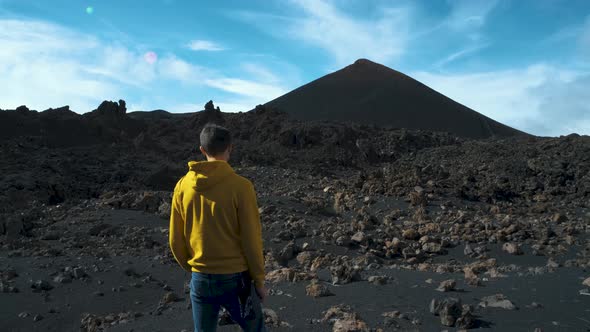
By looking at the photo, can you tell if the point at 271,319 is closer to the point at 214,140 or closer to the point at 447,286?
the point at 447,286

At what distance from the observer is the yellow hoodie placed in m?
2.31

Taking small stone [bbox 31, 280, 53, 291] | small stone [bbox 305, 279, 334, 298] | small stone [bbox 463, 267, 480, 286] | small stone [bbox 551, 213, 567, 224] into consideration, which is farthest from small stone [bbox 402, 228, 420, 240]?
small stone [bbox 31, 280, 53, 291]

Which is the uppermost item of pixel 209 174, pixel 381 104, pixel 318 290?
pixel 381 104

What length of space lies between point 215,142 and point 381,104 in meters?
30.4

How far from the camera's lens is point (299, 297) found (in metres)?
3.97

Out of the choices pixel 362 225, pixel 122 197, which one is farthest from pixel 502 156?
pixel 122 197

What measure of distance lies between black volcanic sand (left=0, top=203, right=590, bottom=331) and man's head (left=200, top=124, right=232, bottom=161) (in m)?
1.46

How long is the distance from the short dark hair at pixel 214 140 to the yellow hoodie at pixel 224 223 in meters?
0.09

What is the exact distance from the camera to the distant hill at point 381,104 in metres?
29.1

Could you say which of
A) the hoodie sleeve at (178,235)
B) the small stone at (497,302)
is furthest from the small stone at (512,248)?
the hoodie sleeve at (178,235)

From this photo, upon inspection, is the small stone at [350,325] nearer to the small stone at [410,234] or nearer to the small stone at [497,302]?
the small stone at [497,302]

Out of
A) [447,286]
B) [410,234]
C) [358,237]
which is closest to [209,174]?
[447,286]

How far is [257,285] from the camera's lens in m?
2.33

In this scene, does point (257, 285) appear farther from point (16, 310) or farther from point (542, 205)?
point (542, 205)
